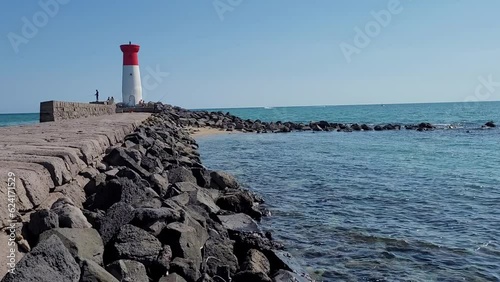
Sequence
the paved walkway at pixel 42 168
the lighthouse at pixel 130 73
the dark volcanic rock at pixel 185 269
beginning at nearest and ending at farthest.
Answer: the paved walkway at pixel 42 168 → the dark volcanic rock at pixel 185 269 → the lighthouse at pixel 130 73

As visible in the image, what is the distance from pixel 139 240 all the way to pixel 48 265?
1.12 m

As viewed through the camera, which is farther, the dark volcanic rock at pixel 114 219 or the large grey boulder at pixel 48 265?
the dark volcanic rock at pixel 114 219

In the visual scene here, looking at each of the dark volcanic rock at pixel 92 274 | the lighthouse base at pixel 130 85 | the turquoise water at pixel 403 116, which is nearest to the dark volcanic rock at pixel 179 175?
the dark volcanic rock at pixel 92 274

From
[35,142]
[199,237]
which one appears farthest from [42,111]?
[199,237]

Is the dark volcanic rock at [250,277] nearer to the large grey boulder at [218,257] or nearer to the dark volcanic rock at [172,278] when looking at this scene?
the large grey boulder at [218,257]

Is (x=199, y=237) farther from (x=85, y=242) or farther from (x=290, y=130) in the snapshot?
(x=290, y=130)

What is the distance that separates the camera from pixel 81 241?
3479mm

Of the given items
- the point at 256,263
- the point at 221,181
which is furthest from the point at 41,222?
the point at 221,181

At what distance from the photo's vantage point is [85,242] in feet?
11.5

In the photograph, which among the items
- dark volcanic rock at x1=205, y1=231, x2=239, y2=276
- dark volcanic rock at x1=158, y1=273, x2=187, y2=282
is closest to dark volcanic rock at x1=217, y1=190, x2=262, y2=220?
dark volcanic rock at x1=205, y1=231, x2=239, y2=276

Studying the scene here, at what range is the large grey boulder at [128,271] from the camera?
3410 mm

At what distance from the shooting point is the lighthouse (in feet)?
104

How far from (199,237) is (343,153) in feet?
48.2

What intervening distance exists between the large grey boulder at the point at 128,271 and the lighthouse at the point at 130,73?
29.6 meters
